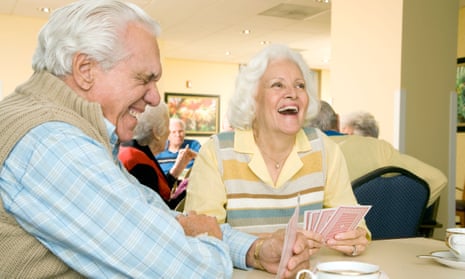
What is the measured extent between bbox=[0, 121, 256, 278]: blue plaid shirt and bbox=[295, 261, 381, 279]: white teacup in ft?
0.85

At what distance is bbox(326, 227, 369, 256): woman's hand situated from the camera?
1504 mm

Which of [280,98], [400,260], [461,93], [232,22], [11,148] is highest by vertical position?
[232,22]

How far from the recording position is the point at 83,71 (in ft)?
3.85

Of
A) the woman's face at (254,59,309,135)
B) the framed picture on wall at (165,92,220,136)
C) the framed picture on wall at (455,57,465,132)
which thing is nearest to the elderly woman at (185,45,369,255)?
the woman's face at (254,59,309,135)

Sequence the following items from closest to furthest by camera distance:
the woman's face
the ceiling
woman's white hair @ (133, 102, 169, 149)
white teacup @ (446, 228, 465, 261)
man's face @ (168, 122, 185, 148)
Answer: white teacup @ (446, 228, 465, 261) < the woman's face < woman's white hair @ (133, 102, 169, 149) < man's face @ (168, 122, 185, 148) < the ceiling

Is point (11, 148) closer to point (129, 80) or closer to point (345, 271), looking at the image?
point (129, 80)

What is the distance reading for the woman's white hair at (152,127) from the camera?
3017 millimetres

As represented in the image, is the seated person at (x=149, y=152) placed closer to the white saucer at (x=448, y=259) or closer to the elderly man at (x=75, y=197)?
the elderly man at (x=75, y=197)

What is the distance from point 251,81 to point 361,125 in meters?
2.15

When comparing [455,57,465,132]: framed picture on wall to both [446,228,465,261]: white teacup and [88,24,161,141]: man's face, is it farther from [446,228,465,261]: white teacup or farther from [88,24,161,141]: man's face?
[88,24,161,141]: man's face

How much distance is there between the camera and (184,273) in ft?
3.36

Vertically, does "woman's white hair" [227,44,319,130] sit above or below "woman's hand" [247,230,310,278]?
above

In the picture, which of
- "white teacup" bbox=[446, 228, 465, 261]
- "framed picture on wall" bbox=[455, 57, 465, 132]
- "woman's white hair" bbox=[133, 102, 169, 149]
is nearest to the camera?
"white teacup" bbox=[446, 228, 465, 261]

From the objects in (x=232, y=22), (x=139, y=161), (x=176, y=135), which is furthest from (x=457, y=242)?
(x=232, y=22)
